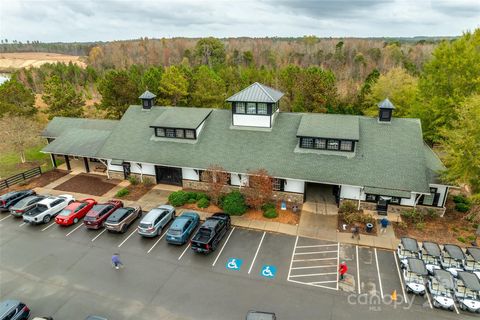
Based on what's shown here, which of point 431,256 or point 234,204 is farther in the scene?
point 234,204

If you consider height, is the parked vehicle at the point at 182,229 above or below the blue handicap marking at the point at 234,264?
above

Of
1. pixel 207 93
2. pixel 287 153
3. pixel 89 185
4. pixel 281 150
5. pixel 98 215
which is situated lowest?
pixel 89 185

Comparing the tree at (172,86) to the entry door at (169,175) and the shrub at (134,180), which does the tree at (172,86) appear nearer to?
the shrub at (134,180)

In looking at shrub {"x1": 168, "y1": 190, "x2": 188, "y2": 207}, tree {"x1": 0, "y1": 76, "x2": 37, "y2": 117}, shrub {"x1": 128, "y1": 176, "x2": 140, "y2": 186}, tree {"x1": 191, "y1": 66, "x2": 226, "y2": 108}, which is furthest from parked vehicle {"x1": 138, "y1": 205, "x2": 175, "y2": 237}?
tree {"x1": 0, "y1": 76, "x2": 37, "y2": 117}

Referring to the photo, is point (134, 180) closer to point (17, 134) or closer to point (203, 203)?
point (203, 203)

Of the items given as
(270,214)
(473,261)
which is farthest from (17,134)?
(473,261)

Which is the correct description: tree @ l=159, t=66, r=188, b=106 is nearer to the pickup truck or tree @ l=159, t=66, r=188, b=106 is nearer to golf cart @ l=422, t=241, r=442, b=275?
the pickup truck

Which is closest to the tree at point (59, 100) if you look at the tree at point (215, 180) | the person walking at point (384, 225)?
the tree at point (215, 180)
